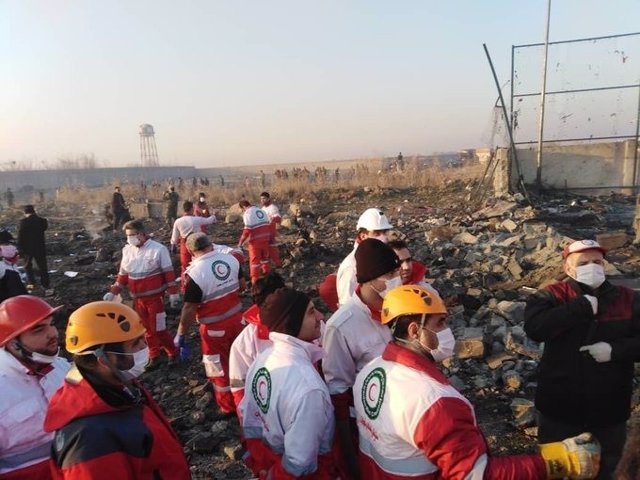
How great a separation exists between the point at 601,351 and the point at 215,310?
3.55 metres

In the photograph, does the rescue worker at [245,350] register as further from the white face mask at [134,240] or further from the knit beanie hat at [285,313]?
the white face mask at [134,240]

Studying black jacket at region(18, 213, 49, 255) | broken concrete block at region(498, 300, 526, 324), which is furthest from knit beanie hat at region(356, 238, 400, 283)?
black jacket at region(18, 213, 49, 255)

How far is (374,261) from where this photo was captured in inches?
120

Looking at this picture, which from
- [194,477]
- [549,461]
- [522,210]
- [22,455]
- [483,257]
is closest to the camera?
[549,461]

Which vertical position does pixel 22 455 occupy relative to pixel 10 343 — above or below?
below

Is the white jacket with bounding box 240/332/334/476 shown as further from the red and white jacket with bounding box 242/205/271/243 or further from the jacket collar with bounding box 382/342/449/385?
the red and white jacket with bounding box 242/205/271/243

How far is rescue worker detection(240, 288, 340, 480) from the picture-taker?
7.31ft

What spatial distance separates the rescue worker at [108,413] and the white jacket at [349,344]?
0.97 metres

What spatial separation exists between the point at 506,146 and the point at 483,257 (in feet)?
21.0

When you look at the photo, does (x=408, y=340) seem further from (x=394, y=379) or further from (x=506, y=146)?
(x=506, y=146)

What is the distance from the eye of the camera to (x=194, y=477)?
421 centimetres

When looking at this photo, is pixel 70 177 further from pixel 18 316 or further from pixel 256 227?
pixel 18 316

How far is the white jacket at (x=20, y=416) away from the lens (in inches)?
99.3

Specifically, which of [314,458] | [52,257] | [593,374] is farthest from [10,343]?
[52,257]
